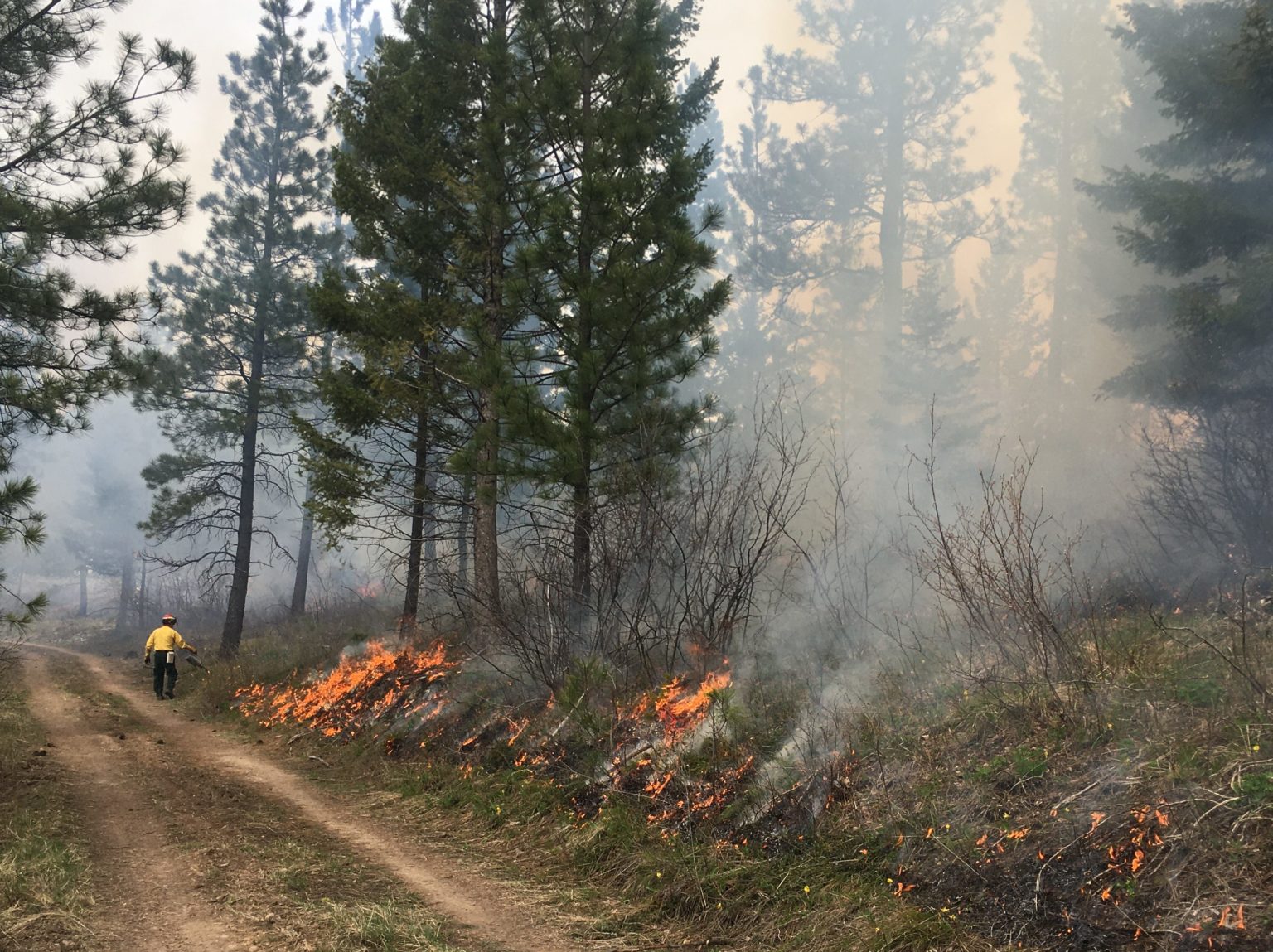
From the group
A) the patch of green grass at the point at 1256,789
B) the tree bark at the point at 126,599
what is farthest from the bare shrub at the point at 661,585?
the tree bark at the point at 126,599

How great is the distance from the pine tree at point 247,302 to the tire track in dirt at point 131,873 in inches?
403

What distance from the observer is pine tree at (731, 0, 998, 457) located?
26.0 metres

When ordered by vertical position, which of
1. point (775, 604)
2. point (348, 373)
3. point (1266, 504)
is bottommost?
point (775, 604)

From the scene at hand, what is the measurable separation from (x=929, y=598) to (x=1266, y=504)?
3.67 meters

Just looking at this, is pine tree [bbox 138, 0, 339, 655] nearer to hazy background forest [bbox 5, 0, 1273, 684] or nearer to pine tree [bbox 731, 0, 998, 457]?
hazy background forest [bbox 5, 0, 1273, 684]

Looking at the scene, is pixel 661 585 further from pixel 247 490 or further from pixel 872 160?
pixel 872 160

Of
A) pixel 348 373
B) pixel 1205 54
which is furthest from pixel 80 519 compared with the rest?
pixel 1205 54

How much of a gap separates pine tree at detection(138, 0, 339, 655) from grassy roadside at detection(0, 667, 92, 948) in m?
10.4

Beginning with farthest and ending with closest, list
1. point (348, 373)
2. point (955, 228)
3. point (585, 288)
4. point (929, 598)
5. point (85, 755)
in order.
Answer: point (955, 228) → point (348, 373) → point (929, 598) → point (85, 755) → point (585, 288)

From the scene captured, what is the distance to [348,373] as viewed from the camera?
12297mm

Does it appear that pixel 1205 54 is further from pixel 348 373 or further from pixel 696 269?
pixel 348 373

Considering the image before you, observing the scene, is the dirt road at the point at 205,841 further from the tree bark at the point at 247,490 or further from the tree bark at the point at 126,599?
the tree bark at the point at 126,599

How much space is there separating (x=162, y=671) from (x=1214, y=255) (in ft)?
61.8

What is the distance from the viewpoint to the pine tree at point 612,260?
905 centimetres
